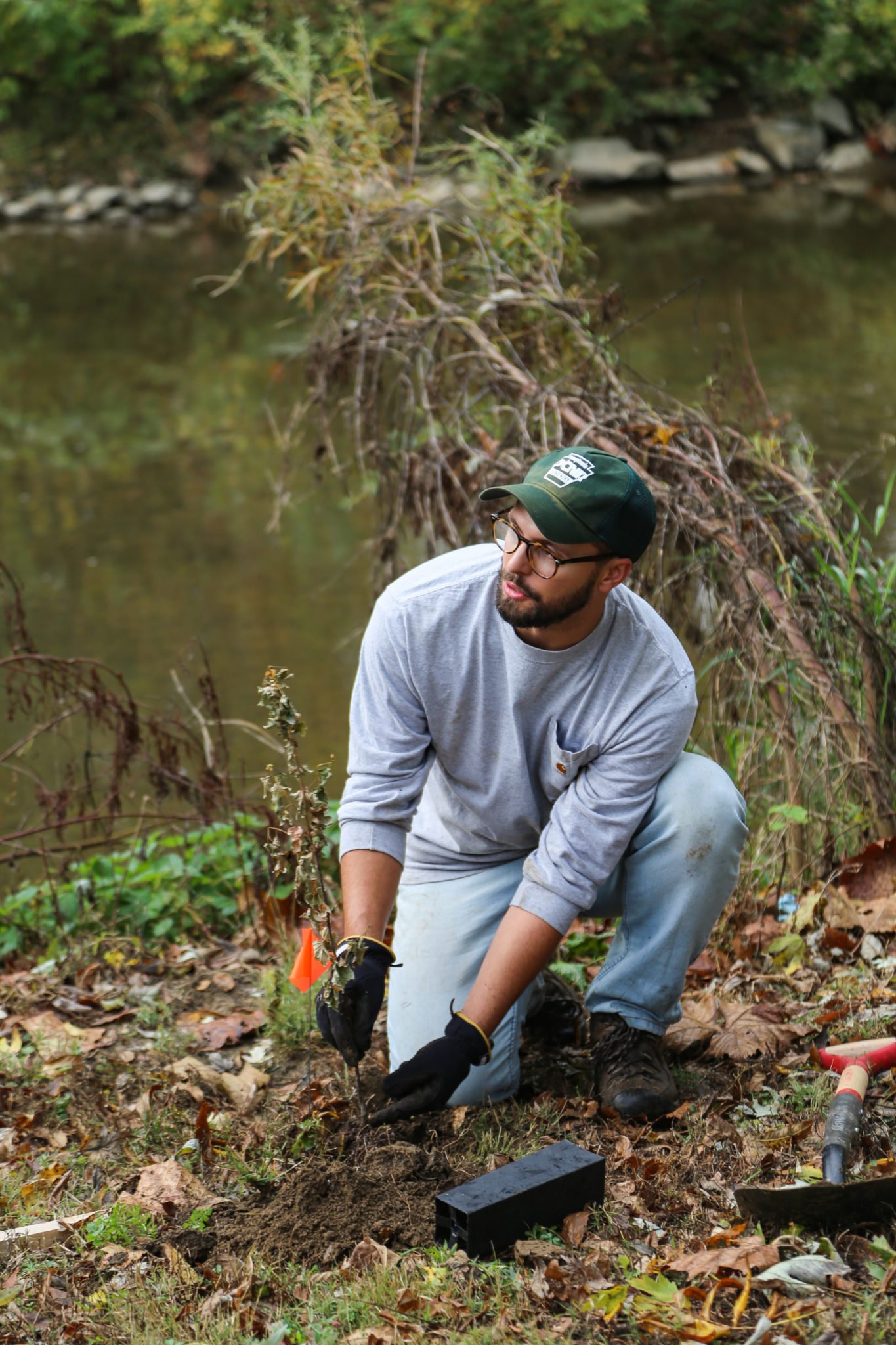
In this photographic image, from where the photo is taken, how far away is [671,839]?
104 inches

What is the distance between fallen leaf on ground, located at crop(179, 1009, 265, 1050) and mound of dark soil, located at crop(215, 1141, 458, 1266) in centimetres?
81

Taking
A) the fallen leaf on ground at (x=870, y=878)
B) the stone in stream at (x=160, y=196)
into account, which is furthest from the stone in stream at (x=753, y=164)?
the fallen leaf on ground at (x=870, y=878)

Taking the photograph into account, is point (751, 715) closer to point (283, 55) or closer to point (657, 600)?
point (657, 600)

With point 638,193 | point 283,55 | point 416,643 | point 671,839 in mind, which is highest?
point 283,55

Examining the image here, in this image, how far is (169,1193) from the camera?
95.0 inches

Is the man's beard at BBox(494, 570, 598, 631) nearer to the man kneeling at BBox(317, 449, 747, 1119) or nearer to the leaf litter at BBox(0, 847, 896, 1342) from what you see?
the man kneeling at BBox(317, 449, 747, 1119)

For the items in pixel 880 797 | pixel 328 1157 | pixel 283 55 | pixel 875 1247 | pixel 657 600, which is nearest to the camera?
pixel 875 1247

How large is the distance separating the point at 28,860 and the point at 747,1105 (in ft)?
10.1

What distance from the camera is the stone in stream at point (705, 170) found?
19.9 meters

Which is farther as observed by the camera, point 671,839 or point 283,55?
point 283,55

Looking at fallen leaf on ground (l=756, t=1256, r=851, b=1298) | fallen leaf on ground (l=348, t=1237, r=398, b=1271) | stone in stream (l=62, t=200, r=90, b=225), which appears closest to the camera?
fallen leaf on ground (l=756, t=1256, r=851, b=1298)

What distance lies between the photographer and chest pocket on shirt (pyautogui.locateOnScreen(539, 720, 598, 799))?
8.66 feet

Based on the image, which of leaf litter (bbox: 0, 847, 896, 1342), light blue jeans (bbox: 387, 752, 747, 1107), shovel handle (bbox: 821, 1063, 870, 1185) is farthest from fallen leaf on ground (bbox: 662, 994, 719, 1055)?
shovel handle (bbox: 821, 1063, 870, 1185)

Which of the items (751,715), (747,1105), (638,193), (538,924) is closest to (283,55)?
(751,715)
